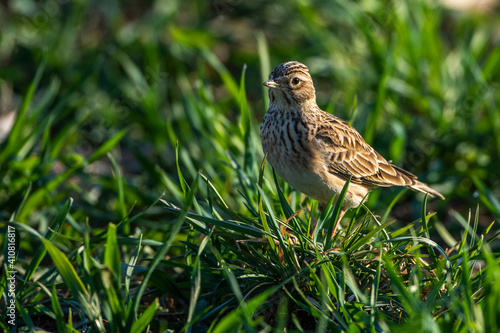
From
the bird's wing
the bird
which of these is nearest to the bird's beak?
the bird

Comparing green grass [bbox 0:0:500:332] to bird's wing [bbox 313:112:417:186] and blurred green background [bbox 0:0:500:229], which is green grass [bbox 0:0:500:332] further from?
bird's wing [bbox 313:112:417:186]

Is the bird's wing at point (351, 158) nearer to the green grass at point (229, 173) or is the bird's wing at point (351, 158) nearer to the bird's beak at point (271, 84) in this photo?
the green grass at point (229, 173)

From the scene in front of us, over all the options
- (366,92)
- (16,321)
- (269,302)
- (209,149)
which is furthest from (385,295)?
(366,92)

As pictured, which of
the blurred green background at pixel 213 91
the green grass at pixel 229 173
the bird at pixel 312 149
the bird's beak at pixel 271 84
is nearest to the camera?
the green grass at pixel 229 173

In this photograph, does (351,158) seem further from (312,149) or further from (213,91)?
(213,91)

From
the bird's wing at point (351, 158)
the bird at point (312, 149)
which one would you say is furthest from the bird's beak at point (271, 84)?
the bird's wing at point (351, 158)

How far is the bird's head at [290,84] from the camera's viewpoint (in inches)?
160

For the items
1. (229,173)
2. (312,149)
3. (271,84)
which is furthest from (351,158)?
(229,173)

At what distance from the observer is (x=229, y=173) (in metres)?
4.77

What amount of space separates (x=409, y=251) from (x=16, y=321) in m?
2.22

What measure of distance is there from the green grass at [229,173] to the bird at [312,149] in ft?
0.73

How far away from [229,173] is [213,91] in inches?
106

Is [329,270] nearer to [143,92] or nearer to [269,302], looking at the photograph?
[269,302]

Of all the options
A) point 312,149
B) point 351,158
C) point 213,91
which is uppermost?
point 312,149
